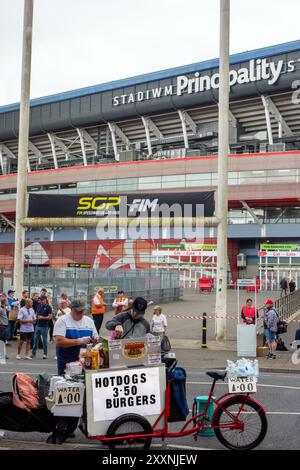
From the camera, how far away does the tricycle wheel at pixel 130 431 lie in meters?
7.10

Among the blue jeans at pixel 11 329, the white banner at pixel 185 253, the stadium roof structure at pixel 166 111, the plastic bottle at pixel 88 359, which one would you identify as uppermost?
the stadium roof structure at pixel 166 111

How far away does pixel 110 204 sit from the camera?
25.0m

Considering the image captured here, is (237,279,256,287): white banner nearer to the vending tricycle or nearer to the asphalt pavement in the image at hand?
the asphalt pavement

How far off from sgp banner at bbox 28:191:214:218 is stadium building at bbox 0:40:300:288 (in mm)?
30455

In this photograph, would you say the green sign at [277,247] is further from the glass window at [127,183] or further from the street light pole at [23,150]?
the street light pole at [23,150]

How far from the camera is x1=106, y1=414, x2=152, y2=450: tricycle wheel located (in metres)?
7.10

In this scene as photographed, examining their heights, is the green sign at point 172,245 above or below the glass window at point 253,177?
below

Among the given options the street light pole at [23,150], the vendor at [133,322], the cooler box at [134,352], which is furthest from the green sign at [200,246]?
the cooler box at [134,352]

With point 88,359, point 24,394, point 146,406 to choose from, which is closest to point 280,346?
point 146,406

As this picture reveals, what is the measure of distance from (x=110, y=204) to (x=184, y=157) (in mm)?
40714

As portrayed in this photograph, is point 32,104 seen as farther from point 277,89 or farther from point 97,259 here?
point 277,89

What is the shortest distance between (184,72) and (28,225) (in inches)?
1845

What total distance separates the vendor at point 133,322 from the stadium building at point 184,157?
46.2 metres

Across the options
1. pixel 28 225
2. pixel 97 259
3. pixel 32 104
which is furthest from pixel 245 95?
pixel 28 225
